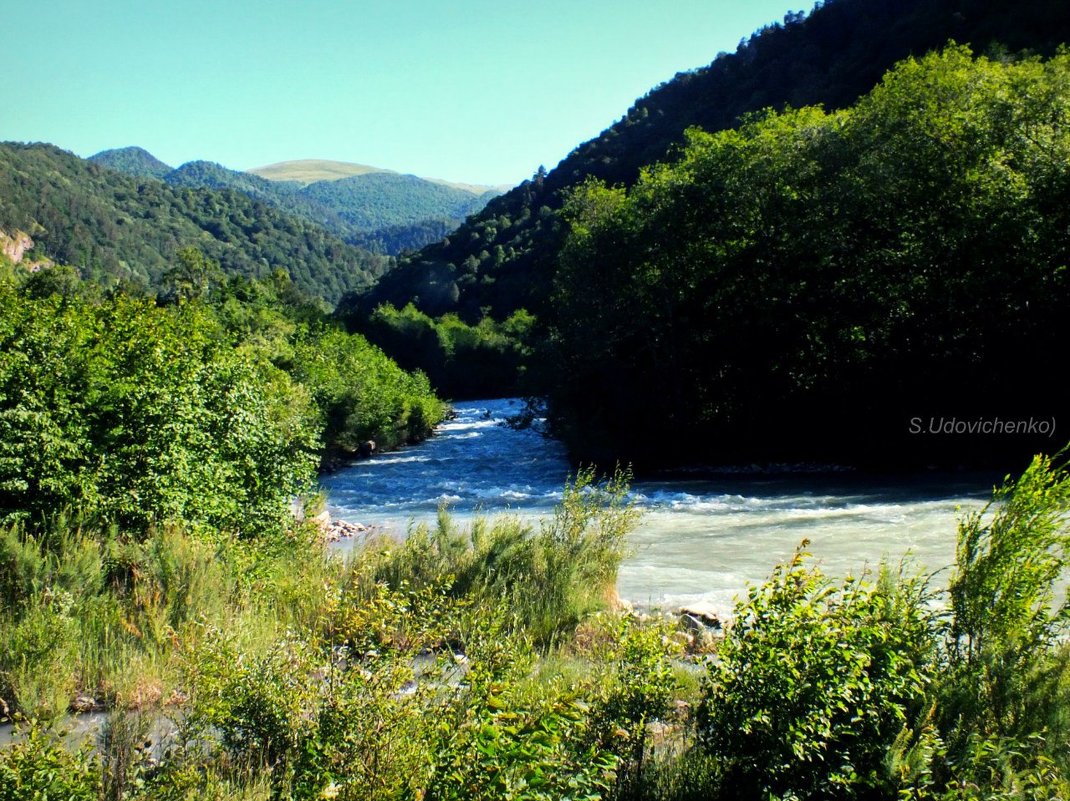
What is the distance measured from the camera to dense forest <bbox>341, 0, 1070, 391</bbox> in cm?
5444

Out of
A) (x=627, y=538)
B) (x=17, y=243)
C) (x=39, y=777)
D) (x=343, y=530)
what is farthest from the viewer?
(x=17, y=243)

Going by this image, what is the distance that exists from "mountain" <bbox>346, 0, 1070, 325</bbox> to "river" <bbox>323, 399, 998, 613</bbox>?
18567 mm

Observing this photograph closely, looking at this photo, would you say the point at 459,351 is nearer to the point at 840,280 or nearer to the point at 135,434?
the point at 840,280

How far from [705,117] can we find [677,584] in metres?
69.5

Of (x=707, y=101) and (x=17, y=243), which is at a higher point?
(x=707, y=101)

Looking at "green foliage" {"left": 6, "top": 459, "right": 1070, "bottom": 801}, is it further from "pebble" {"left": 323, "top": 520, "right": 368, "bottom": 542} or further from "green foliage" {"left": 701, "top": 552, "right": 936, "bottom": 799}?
"pebble" {"left": 323, "top": 520, "right": 368, "bottom": 542}

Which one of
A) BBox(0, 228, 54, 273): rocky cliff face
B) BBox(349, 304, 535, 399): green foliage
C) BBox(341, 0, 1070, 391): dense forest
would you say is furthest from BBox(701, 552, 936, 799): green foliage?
BBox(0, 228, 54, 273): rocky cliff face

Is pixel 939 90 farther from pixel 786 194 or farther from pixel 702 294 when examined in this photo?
pixel 702 294

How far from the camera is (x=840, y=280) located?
80.9 ft

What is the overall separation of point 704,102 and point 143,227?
373 feet

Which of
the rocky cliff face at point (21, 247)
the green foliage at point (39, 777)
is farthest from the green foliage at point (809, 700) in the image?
the rocky cliff face at point (21, 247)

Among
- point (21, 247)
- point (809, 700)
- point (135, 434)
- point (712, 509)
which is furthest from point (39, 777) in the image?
point (21, 247)

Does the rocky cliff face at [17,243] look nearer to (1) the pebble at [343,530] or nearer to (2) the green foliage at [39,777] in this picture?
(1) the pebble at [343,530]

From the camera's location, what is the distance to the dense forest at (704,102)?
54438mm
